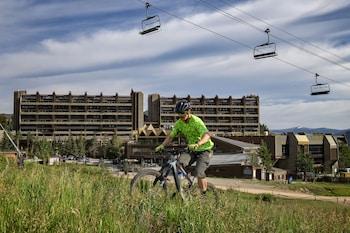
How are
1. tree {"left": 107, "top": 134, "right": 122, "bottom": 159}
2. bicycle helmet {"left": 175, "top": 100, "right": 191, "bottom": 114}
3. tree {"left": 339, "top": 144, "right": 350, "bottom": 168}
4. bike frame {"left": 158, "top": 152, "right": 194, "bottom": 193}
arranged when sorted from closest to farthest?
1. bike frame {"left": 158, "top": 152, "right": 194, "bottom": 193}
2. bicycle helmet {"left": 175, "top": 100, "right": 191, "bottom": 114}
3. tree {"left": 107, "top": 134, "right": 122, "bottom": 159}
4. tree {"left": 339, "top": 144, "right": 350, "bottom": 168}

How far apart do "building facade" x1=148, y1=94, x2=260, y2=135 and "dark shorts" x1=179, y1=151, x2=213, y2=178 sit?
172227 millimetres

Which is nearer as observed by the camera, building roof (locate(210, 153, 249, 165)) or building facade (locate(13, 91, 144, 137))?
building roof (locate(210, 153, 249, 165))

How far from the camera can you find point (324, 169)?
14212 centimetres

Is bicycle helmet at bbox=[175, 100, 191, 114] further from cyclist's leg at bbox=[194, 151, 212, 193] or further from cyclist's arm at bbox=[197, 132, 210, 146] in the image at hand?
cyclist's leg at bbox=[194, 151, 212, 193]

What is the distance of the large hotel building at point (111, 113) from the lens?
172 m

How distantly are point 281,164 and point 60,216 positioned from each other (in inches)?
5161

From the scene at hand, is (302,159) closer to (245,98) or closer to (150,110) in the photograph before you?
(245,98)

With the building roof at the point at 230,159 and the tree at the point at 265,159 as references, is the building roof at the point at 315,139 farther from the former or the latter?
the building roof at the point at 230,159

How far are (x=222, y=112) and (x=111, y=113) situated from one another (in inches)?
1641

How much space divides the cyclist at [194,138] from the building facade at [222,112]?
17222 cm

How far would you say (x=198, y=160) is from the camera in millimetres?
9289

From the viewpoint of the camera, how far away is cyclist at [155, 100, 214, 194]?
915 cm

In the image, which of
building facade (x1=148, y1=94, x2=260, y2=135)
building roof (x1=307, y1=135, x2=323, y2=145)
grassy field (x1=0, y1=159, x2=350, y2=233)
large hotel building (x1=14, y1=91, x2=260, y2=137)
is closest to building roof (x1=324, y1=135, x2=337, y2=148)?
building roof (x1=307, y1=135, x2=323, y2=145)

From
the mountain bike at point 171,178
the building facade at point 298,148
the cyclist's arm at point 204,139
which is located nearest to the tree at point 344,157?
the building facade at point 298,148
